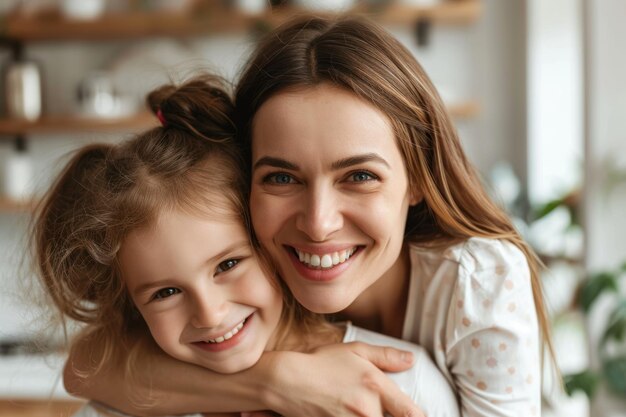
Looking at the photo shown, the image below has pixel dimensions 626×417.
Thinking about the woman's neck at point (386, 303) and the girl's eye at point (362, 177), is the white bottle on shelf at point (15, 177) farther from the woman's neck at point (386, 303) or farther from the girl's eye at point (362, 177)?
the girl's eye at point (362, 177)

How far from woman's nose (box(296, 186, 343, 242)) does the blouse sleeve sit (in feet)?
0.87

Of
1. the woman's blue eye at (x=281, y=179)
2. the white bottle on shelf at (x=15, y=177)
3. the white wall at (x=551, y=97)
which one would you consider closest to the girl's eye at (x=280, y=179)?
the woman's blue eye at (x=281, y=179)

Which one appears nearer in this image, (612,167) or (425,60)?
(612,167)

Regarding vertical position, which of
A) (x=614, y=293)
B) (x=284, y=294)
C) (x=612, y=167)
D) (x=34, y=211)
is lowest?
(x=614, y=293)

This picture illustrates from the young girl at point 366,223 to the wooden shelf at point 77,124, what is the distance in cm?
221

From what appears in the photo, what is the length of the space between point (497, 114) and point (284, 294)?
257cm

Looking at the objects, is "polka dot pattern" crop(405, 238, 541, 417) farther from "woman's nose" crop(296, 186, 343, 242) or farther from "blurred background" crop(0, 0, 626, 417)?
"blurred background" crop(0, 0, 626, 417)

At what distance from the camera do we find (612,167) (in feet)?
7.11

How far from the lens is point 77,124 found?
135 inches

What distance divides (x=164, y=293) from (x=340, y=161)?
1.22 ft

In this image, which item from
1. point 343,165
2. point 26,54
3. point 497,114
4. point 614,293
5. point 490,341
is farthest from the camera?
point 26,54

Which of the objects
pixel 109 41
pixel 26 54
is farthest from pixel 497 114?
pixel 26 54

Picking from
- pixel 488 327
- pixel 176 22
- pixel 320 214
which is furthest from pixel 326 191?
pixel 176 22

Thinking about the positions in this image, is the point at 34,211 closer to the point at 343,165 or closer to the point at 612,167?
the point at 343,165
